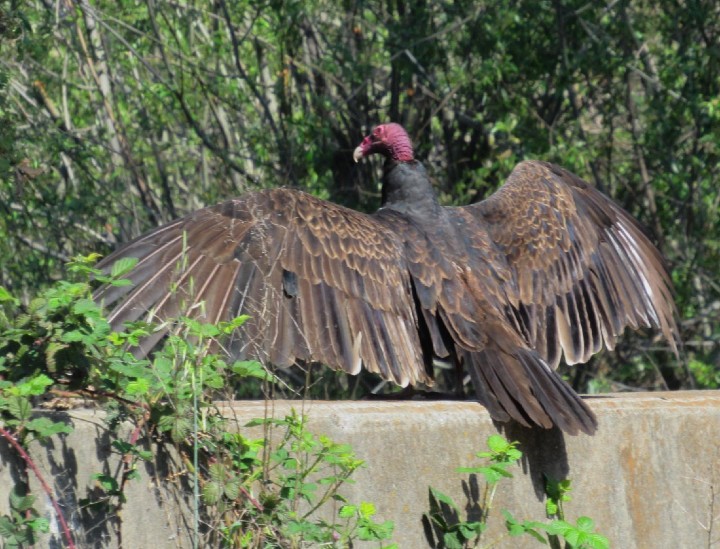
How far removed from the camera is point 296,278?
14.3ft

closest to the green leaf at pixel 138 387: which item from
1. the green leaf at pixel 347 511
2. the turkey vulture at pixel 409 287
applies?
the green leaf at pixel 347 511

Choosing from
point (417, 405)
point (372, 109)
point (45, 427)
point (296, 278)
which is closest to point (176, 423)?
point (45, 427)

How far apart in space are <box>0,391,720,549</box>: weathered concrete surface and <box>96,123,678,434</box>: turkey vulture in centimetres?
15

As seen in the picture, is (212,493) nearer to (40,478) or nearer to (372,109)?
(40,478)

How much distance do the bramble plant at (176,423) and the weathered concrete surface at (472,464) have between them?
0.18 ft

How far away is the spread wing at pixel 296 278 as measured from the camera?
4.24m

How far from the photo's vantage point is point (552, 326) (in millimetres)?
4859

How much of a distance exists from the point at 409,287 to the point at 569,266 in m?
0.89

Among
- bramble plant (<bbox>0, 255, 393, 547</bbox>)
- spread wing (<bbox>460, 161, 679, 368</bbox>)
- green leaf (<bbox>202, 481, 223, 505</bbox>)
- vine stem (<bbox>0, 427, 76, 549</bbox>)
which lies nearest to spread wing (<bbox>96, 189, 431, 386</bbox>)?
spread wing (<bbox>460, 161, 679, 368</bbox>)

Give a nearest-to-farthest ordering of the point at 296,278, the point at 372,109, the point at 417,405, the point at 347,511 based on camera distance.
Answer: the point at 347,511
the point at 417,405
the point at 296,278
the point at 372,109

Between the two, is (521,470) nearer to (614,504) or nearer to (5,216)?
(614,504)

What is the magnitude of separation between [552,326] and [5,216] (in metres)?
2.91

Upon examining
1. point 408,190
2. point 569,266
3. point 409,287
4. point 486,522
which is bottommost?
point 486,522

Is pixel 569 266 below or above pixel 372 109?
below
